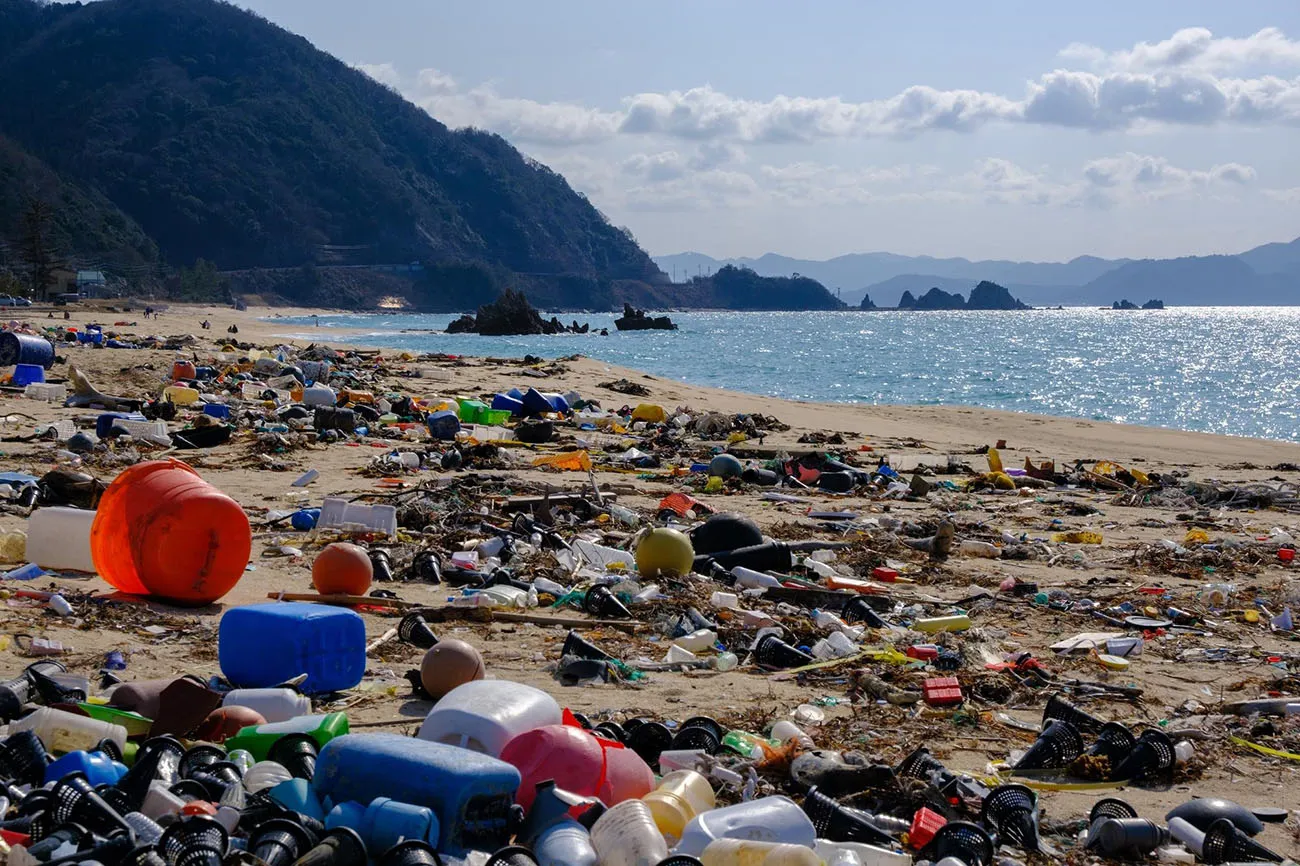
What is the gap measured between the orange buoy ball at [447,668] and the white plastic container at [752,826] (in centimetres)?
149

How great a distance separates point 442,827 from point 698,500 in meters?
7.38

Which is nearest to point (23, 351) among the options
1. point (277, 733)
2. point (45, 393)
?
point (45, 393)

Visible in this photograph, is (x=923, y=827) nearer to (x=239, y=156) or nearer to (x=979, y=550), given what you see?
(x=979, y=550)

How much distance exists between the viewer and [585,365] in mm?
30047

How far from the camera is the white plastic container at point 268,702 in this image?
397 cm

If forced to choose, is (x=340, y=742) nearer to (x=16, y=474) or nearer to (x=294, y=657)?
(x=294, y=657)

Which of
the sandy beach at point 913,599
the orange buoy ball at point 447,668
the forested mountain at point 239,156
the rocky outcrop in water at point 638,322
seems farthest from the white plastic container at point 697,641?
the forested mountain at point 239,156

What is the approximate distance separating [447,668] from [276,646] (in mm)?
671

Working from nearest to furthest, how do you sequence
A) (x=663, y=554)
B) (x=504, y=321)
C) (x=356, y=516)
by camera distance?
(x=663, y=554), (x=356, y=516), (x=504, y=321)

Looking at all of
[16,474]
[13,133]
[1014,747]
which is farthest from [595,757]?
[13,133]

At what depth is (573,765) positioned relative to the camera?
3.25 meters

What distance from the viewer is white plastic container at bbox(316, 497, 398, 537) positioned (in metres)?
7.83

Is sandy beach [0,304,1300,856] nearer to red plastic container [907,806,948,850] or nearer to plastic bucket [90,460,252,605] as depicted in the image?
plastic bucket [90,460,252,605]

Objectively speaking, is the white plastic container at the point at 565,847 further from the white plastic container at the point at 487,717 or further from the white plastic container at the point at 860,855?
the white plastic container at the point at 860,855
